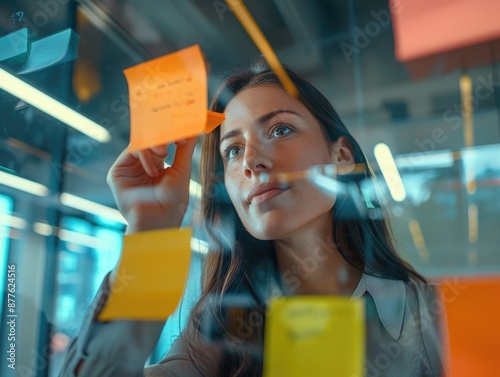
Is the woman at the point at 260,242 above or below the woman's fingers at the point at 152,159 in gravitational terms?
below

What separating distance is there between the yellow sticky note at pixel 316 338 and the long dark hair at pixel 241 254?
Answer: 0.14 feet

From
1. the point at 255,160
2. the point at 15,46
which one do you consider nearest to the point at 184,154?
the point at 255,160

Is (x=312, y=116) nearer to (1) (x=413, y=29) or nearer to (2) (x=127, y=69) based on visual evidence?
(1) (x=413, y=29)

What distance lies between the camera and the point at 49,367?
0.91 meters

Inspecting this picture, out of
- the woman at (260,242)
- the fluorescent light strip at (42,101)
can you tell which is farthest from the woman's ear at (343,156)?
the fluorescent light strip at (42,101)

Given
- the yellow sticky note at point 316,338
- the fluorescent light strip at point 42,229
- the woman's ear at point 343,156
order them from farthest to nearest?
the fluorescent light strip at point 42,229
the woman's ear at point 343,156
the yellow sticky note at point 316,338

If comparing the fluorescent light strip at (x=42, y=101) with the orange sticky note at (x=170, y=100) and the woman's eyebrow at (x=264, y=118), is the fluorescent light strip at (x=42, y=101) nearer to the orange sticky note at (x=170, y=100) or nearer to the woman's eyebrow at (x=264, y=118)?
the orange sticky note at (x=170, y=100)

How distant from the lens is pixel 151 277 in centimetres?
81

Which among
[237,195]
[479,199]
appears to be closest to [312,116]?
[237,195]

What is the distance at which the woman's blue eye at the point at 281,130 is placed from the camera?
31.3 inches

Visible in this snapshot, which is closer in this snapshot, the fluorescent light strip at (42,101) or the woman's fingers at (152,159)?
the woman's fingers at (152,159)

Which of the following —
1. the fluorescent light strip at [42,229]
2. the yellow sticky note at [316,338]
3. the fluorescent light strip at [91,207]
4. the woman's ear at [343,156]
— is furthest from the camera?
the fluorescent light strip at [42,229]

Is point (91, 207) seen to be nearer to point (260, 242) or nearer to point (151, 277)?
point (151, 277)

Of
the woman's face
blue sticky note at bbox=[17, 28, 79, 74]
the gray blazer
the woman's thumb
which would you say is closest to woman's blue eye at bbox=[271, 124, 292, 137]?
the woman's face
